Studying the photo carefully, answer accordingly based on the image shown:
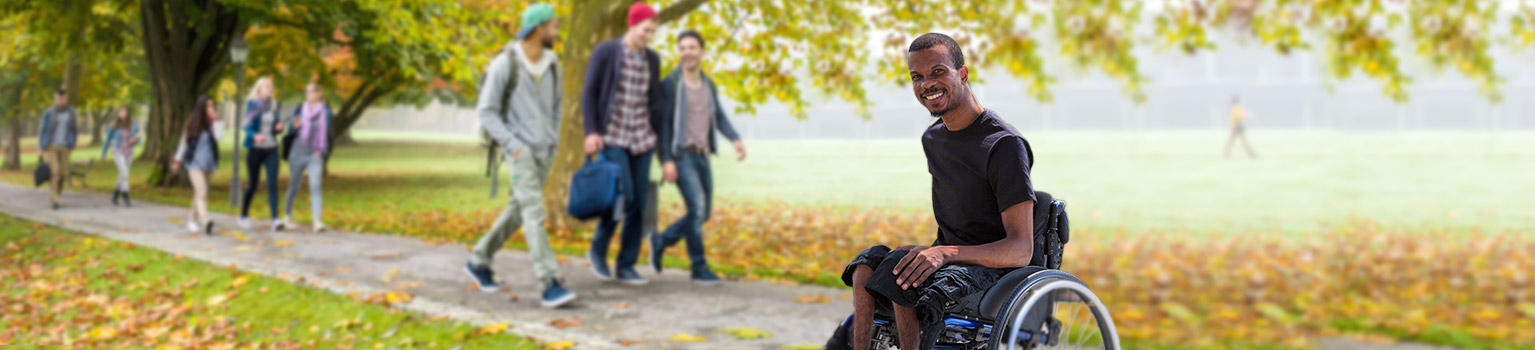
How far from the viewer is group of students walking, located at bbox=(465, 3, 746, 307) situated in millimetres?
Result: 6082

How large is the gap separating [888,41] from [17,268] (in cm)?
819

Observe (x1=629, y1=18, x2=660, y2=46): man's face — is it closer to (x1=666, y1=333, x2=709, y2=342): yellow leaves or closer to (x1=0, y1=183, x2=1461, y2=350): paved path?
(x1=0, y1=183, x2=1461, y2=350): paved path

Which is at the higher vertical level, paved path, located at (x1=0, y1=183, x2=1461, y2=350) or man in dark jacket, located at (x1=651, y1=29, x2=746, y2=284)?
man in dark jacket, located at (x1=651, y1=29, x2=746, y2=284)

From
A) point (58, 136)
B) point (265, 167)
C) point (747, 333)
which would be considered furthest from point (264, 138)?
point (747, 333)

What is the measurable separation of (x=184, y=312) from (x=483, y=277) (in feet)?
6.48

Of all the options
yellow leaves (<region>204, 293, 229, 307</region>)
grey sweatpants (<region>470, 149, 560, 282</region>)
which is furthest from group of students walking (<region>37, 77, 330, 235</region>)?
grey sweatpants (<region>470, 149, 560, 282</region>)

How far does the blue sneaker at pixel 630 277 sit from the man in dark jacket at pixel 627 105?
650 mm

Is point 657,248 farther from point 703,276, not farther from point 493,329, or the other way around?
point 493,329

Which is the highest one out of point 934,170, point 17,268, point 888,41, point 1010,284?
point 888,41

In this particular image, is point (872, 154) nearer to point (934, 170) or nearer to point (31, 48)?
point (31, 48)

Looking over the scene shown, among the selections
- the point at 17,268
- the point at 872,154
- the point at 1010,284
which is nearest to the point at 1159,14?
the point at 1010,284

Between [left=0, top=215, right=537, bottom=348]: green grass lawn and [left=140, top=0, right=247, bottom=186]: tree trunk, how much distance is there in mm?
11931

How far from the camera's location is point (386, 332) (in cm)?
593

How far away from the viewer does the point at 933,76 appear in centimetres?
185
